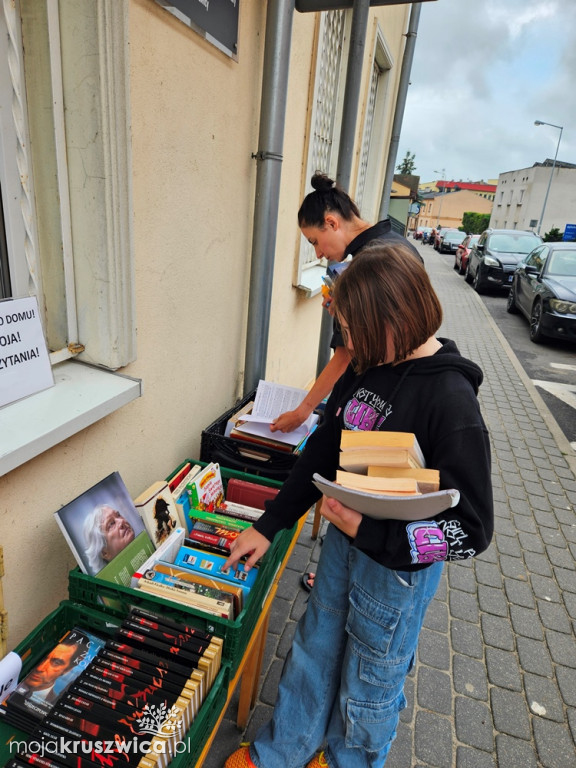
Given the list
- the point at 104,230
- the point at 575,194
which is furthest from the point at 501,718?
the point at 575,194

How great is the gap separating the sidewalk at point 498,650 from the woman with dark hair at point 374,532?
481 mm

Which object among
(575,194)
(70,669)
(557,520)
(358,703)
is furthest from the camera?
(575,194)

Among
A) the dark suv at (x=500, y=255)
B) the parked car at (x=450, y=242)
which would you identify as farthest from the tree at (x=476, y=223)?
the dark suv at (x=500, y=255)

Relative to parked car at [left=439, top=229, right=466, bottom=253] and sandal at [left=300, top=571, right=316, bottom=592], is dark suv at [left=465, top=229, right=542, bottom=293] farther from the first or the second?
parked car at [left=439, top=229, right=466, bottom=253]

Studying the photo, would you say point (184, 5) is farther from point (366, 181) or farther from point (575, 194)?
point (575, 194)

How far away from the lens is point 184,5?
1.79 m

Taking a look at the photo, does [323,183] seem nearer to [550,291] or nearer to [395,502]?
[395,502]

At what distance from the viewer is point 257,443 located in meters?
2.51

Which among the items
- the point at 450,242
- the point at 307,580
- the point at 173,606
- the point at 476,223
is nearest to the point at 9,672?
the point at 173,606

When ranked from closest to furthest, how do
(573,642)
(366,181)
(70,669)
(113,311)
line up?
(70,669)
(113,311)
(573,642)
(366,181)

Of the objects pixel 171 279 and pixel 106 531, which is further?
pixel 171 279

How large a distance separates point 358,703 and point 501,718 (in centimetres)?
111

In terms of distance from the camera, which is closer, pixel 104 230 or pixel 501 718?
pixel 104 230

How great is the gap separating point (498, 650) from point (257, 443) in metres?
1.69
